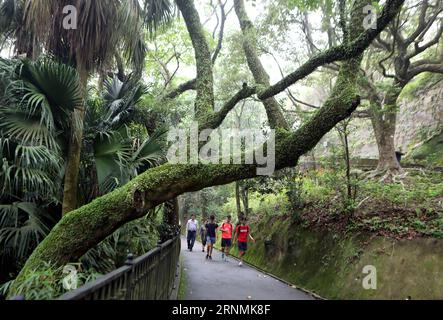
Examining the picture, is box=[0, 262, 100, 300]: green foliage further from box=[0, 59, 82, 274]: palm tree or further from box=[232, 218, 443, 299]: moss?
box=[232, 218, 443, 299]: moss

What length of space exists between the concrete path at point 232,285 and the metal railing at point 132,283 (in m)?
2.06

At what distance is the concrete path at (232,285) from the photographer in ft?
23.3

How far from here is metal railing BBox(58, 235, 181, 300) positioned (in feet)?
7.22

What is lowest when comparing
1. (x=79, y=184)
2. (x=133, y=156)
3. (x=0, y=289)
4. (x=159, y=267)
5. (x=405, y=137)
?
(x=0, y=289)

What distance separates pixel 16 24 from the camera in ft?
26.8

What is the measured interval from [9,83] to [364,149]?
1925 centimetres

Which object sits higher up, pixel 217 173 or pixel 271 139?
pixel 271 139

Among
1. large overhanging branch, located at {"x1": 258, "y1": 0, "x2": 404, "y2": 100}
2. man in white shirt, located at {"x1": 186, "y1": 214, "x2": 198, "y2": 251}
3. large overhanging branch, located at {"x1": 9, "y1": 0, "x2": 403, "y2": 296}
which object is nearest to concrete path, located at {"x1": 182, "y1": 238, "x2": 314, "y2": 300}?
large overhanging branch, located at {"x1": 9, "y1": 0, "x2": 403, "y2": 296}

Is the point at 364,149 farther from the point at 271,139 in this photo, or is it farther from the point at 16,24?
the point at 16,24

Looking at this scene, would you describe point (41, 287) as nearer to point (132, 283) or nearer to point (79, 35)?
point (132, 283)

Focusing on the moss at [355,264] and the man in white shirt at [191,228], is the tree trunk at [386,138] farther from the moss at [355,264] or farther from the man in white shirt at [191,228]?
the man in white shirt at [191,228]

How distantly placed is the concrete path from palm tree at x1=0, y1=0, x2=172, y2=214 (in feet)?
10.8

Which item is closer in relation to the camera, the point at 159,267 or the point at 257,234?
the point at 159,267

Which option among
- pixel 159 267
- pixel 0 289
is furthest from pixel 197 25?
pixel 0 289
